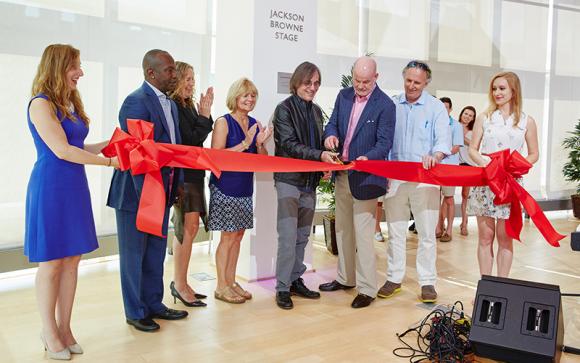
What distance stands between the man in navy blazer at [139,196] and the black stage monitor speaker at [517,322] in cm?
199

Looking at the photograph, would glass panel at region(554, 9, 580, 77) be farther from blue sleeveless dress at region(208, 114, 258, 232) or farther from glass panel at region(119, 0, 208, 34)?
blue sleeveless dress at region(208, 114, 258, 232)

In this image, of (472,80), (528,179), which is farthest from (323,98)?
(528,179)

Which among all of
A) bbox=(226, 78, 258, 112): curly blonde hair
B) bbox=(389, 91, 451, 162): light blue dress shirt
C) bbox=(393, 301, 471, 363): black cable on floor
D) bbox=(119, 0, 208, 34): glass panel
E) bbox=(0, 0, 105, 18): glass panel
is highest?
bbox=(119, 0, 208, 34): glass panel

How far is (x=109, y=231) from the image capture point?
577 cm

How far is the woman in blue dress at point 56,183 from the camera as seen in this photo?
2863 mm

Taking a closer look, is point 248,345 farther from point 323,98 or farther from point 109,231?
point 323,98

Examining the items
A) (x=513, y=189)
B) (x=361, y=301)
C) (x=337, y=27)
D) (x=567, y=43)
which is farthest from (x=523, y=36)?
(x=361, y=301)

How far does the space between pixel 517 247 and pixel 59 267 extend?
540 centimetres

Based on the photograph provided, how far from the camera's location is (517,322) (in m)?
2.99

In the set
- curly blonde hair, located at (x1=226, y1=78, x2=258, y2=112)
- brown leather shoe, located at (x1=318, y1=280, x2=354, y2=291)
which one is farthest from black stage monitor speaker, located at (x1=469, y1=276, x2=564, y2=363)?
curly blonde hair, located at (x1=226, y1=78, x2=258, y2=112)

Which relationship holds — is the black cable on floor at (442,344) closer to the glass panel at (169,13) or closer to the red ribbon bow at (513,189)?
the red ribbon bow at (513,189)

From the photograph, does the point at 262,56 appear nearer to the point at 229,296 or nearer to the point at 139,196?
the point at 139,196

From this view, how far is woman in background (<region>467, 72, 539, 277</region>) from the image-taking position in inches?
157

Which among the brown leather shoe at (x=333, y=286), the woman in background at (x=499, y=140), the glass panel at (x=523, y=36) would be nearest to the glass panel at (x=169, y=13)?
the brown leather shoe at (x=333, y=286)
